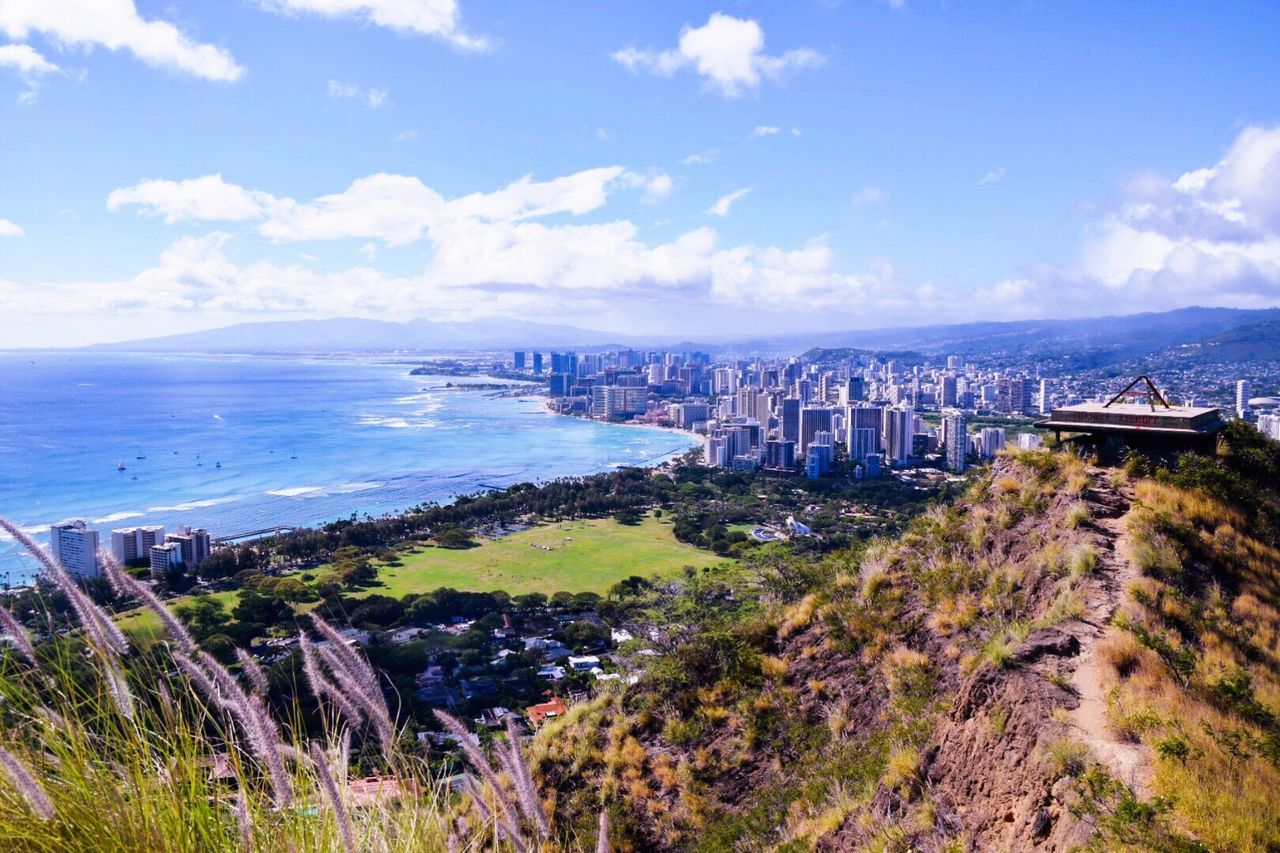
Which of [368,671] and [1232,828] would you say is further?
[1232,828]

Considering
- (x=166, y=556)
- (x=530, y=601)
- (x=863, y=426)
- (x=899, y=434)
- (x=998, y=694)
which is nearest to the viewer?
Result: (x=998, y=694)

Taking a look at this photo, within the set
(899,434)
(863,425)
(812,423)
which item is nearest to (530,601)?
(899,434)

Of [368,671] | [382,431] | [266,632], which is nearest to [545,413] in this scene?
[382,431]

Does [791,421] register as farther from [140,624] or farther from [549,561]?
[140,624]

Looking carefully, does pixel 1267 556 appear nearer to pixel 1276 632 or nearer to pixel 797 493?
pixel 1276 632

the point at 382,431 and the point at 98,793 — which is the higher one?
the point at 98,793

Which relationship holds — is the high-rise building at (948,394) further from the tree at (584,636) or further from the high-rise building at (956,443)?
the tree at (584,636)

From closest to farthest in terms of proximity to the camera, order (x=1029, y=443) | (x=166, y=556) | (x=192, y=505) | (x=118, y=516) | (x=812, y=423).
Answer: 1. (x=1029, y=443)
2. (x=166, y=556)
3. (x=118, y=516)
4. (x=192, y=505)
5. (x=812, y=423)
